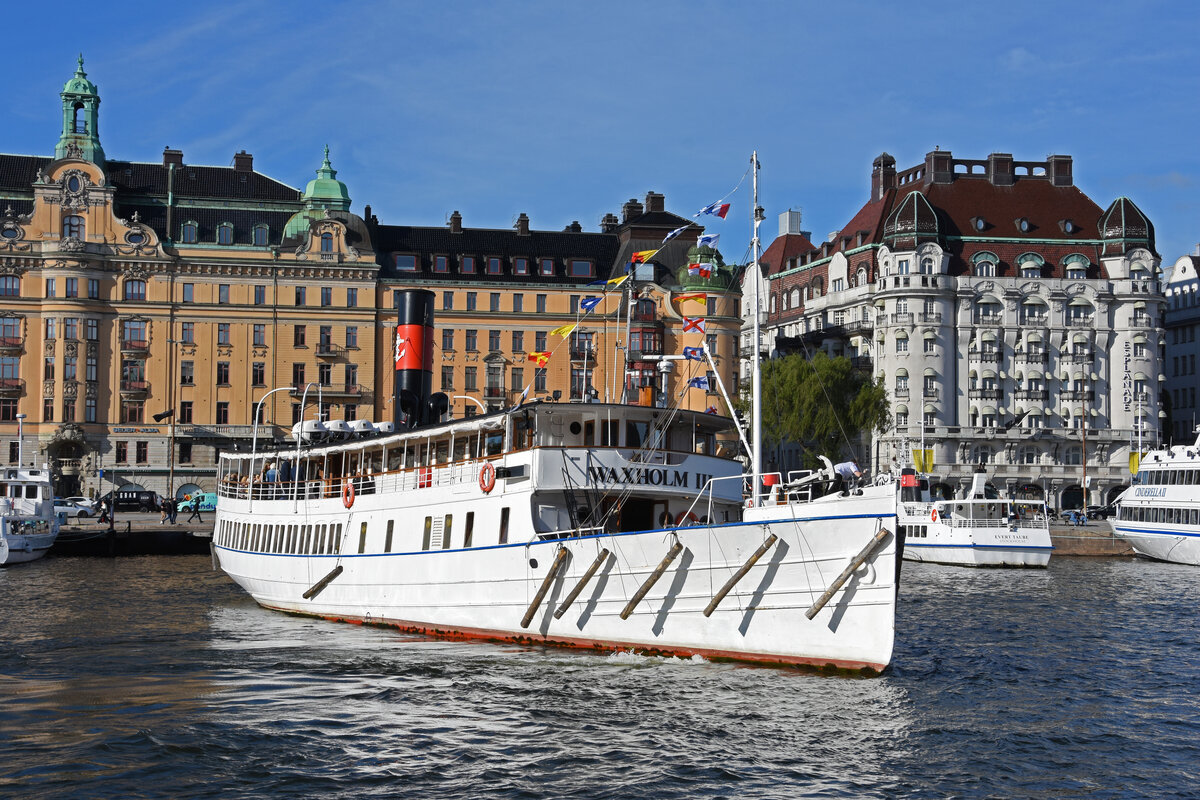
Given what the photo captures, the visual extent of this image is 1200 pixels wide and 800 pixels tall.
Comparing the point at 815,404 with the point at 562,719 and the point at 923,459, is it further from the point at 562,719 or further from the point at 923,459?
the point at 562,719

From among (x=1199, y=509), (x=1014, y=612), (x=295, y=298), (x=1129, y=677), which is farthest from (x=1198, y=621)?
(x=295, y=298)

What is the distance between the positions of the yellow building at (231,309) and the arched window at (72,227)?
121 millimetres

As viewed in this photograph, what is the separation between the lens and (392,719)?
88.6 feet

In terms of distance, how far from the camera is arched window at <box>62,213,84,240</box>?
10369cm

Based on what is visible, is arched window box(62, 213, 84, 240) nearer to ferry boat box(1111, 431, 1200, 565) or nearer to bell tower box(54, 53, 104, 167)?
bell tower box(54, 53, 104, 167)

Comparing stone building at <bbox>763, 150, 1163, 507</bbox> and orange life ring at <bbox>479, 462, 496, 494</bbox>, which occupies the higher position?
stone building at <bbox>763, 150, 1163, 507</bbox>

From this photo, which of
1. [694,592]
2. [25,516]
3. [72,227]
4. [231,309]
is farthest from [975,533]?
[72,227]

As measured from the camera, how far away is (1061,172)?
126 metres

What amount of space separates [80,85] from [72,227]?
487 inches

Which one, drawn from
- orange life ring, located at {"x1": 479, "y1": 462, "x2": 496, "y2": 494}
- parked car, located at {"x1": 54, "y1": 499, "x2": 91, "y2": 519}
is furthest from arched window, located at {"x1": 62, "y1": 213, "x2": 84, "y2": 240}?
orange life ring, located at {"x1": 479, "y1": 462, "x2": 496, "y2": 494}

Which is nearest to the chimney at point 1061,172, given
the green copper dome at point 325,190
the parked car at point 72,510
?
the green copper dome at point 325,190

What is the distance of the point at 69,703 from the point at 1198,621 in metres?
36.6

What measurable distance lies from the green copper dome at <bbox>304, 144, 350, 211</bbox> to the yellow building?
119 mm

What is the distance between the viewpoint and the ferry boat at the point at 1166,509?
2943 inches
